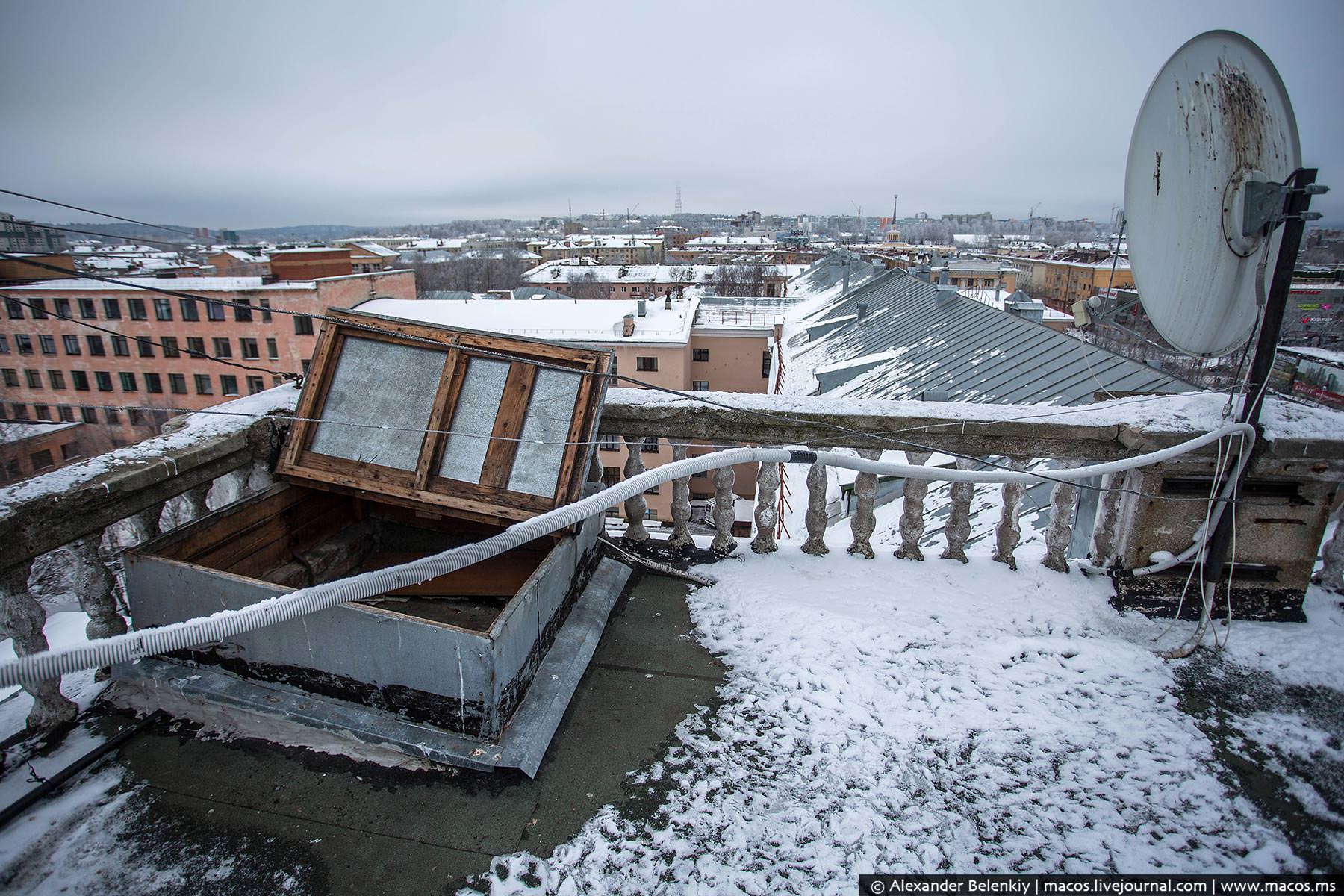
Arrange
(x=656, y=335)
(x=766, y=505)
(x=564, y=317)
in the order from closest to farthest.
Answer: (x=766, y=505)
(x=656, y=335)
(x=564, y=317)

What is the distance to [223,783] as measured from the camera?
2.41 meters

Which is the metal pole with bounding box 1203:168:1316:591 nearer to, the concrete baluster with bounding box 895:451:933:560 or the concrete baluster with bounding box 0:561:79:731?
the concrete baluster with bounding box 895:451:933:560

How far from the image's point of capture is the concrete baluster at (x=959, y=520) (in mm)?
3834

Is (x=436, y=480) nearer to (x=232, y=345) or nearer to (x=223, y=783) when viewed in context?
(x=223, y=783)

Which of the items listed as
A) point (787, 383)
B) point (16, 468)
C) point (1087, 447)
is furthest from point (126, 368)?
point (1087, 447)

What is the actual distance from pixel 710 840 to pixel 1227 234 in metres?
3.53

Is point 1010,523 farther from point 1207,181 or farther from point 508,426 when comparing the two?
point 508,426

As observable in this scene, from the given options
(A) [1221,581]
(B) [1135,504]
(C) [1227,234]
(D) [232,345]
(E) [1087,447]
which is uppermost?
(C) [1227,234]

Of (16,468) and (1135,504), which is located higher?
(1135,504)

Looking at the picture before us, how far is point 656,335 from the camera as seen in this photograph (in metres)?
25.3

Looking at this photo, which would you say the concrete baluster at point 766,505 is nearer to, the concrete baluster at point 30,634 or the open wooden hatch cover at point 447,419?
the open wooden hatch cover at point 447,419

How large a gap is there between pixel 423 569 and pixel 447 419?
3.09ft

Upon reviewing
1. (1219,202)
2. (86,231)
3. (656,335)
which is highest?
(1219,202)

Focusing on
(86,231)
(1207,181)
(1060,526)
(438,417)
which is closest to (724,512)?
(438,417)
